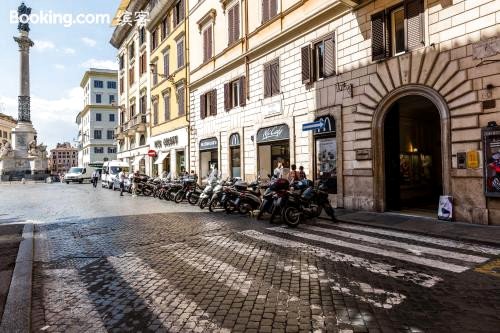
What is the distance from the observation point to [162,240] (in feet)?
24.4

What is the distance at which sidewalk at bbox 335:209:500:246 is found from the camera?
7227 millimetres

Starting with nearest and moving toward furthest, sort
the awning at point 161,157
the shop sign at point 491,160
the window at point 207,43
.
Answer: the shop sign at point 491,160 → the window at point 207,43 → the awning at point 161,157

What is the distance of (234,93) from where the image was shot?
18.7 metres

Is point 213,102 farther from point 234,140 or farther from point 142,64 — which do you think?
point 142,64

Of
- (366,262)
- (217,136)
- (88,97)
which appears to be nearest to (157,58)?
(217,136)

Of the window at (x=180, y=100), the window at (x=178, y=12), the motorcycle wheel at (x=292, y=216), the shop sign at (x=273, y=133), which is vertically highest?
the window at (x=178, y=12)

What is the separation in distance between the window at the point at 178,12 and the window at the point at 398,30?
17202 millimetres

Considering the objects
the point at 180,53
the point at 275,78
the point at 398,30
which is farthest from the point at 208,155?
the point at 398,30

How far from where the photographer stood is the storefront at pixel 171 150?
81.1 ft

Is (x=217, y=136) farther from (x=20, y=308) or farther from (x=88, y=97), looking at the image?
(x=88, y=97)

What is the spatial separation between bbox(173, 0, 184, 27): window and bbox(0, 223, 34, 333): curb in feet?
72.4

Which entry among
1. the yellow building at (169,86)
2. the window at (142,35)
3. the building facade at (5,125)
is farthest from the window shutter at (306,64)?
the building facade at (5,125)

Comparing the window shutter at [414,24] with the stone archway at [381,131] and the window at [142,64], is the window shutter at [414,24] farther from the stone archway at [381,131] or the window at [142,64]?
the window at [142,64]

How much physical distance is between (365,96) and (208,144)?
11577mm
